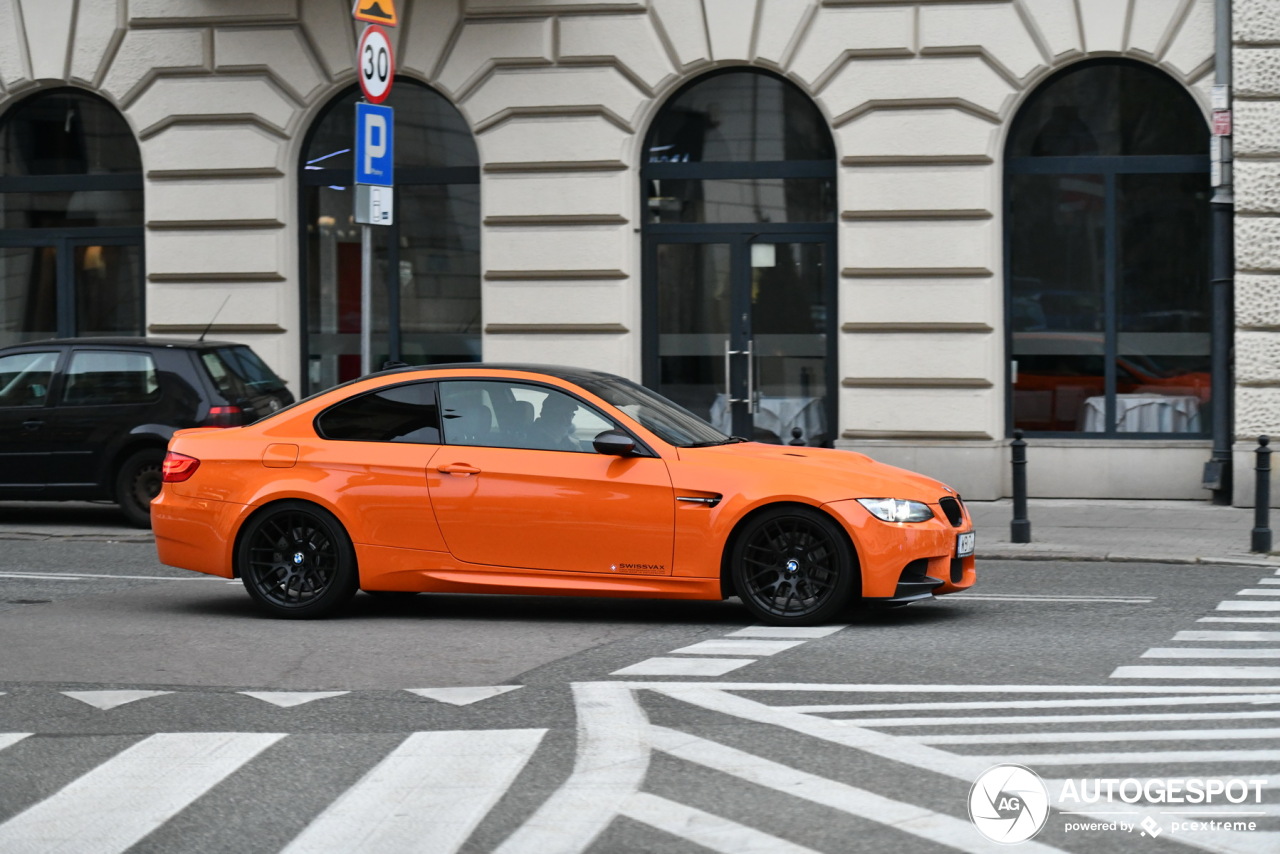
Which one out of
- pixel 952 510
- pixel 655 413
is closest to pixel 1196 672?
pixel 952 510

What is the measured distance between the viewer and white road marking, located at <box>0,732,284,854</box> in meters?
5.23

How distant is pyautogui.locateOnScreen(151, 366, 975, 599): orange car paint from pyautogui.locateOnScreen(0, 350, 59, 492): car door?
5477mm

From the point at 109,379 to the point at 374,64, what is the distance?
150 inches

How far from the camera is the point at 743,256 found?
1733 centimetres

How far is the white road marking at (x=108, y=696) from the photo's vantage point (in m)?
7.31

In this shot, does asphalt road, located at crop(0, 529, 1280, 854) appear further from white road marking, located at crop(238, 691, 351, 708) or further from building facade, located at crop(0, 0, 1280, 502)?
building facade, located at crop(0, 0, 1280, 502)

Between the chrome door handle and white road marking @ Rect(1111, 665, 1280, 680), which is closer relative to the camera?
white road marking @ Rect(1111, 665, 1280, 680)

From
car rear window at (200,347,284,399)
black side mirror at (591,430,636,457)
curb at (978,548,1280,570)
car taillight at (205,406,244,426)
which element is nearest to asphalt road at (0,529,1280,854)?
black side mirror at (591,430,636,457)

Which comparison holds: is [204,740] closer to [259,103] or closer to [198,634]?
[198,634]

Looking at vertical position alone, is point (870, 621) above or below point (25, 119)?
below

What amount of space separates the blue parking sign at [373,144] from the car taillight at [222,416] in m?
2.61

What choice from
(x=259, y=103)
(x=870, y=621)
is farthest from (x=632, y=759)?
(x=259, y=103)

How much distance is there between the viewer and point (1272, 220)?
50.9 ft

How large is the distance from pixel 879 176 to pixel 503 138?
3.72 meters
